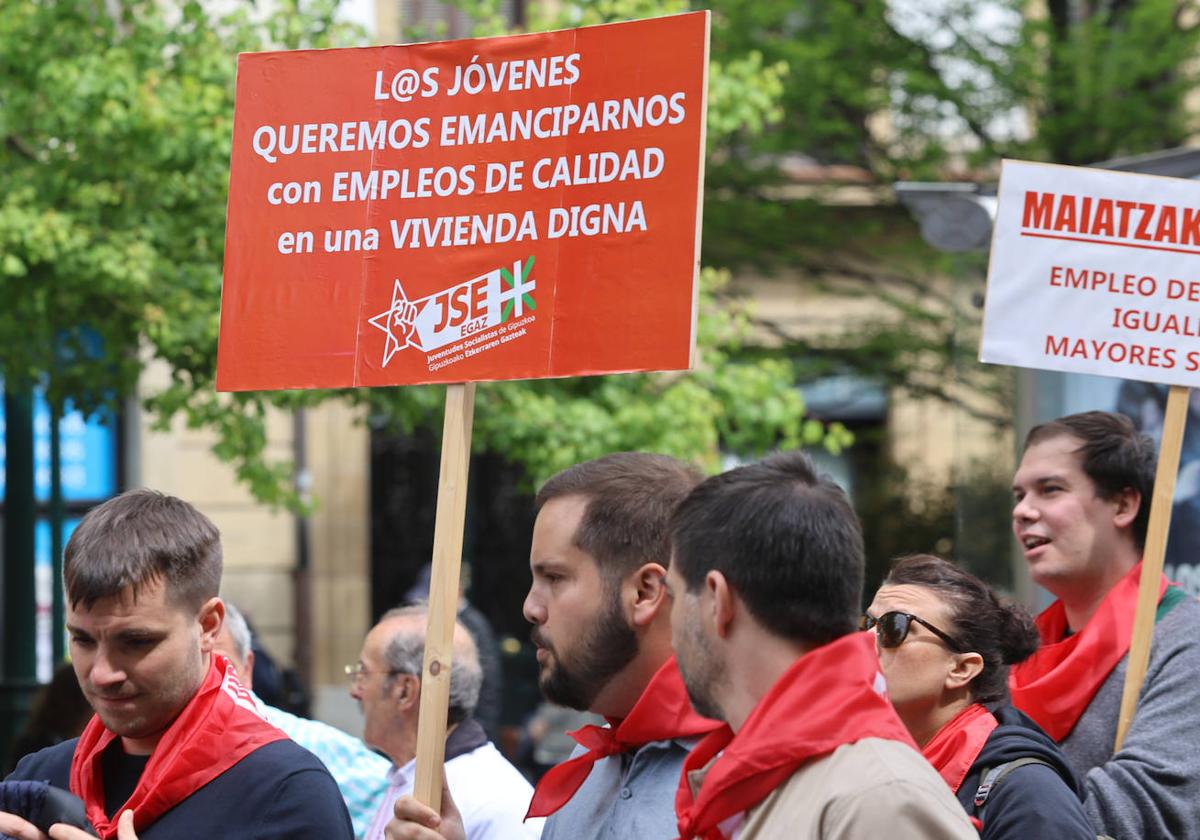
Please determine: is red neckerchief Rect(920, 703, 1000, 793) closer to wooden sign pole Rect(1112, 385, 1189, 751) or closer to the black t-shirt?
wooden sign pole Rect(1112, 385, 1189, 751)

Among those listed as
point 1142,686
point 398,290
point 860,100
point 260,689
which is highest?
point 860,100

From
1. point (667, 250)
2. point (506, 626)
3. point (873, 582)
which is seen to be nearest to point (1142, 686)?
point (667, 250)

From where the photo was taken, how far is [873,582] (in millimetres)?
15906

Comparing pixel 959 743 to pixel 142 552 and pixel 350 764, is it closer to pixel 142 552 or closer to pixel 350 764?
pixel 142 552

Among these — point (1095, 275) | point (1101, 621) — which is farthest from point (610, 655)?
point (1095, 275)

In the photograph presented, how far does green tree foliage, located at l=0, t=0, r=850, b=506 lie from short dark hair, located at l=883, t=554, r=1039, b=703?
5.49 m

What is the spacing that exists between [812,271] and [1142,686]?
420 inches

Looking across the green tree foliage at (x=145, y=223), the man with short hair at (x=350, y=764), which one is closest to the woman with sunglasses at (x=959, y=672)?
the man with short hair at (x=350, y=764)

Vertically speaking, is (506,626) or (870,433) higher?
(870,433)

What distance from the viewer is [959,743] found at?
3604mm

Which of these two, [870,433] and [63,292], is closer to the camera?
[63,292]

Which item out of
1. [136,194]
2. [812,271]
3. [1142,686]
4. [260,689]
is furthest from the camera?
[812,271]

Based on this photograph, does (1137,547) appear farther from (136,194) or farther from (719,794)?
(136,194)

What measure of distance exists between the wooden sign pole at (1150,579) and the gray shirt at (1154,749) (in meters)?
0.04
